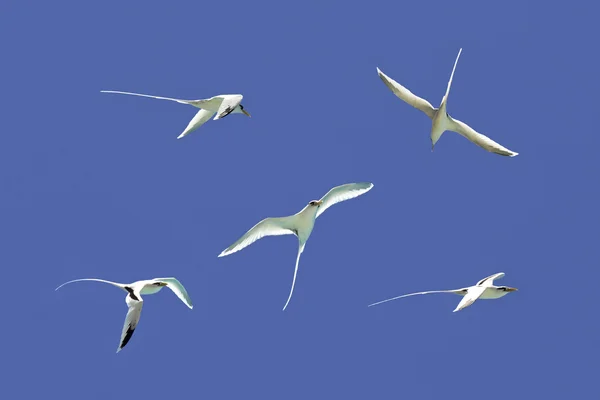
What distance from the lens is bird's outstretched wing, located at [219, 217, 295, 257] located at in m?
23.9

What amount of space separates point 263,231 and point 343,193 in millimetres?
1537

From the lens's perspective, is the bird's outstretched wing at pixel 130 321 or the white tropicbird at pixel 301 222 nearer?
the bird's outstretched wing at pixel 130 321

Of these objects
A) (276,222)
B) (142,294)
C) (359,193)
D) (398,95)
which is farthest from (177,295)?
(398,95)

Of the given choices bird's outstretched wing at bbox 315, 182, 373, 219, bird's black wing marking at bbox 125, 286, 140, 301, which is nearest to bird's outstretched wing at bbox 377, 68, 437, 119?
bird's outstretched wing at bbox 315, 182, 373, 219

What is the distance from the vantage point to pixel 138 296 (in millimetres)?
23172

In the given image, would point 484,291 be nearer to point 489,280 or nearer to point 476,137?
point 489,280

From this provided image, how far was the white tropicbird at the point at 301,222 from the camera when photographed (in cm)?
2386

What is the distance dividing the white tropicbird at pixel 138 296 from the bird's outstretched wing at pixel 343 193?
268 cm

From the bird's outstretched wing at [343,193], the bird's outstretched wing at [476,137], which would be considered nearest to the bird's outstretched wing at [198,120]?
the bird's outstretched wing at [343,193]

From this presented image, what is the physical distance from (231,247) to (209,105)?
2778 mm

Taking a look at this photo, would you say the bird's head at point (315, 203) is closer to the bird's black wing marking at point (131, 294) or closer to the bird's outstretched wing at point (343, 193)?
the bird's outstretched wing at point (343, 193)

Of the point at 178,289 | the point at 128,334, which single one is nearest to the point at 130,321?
the point at 128,334

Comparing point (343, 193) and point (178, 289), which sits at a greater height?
point (343, 193)

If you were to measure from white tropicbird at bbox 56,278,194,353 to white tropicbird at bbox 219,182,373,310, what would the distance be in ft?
3.24
